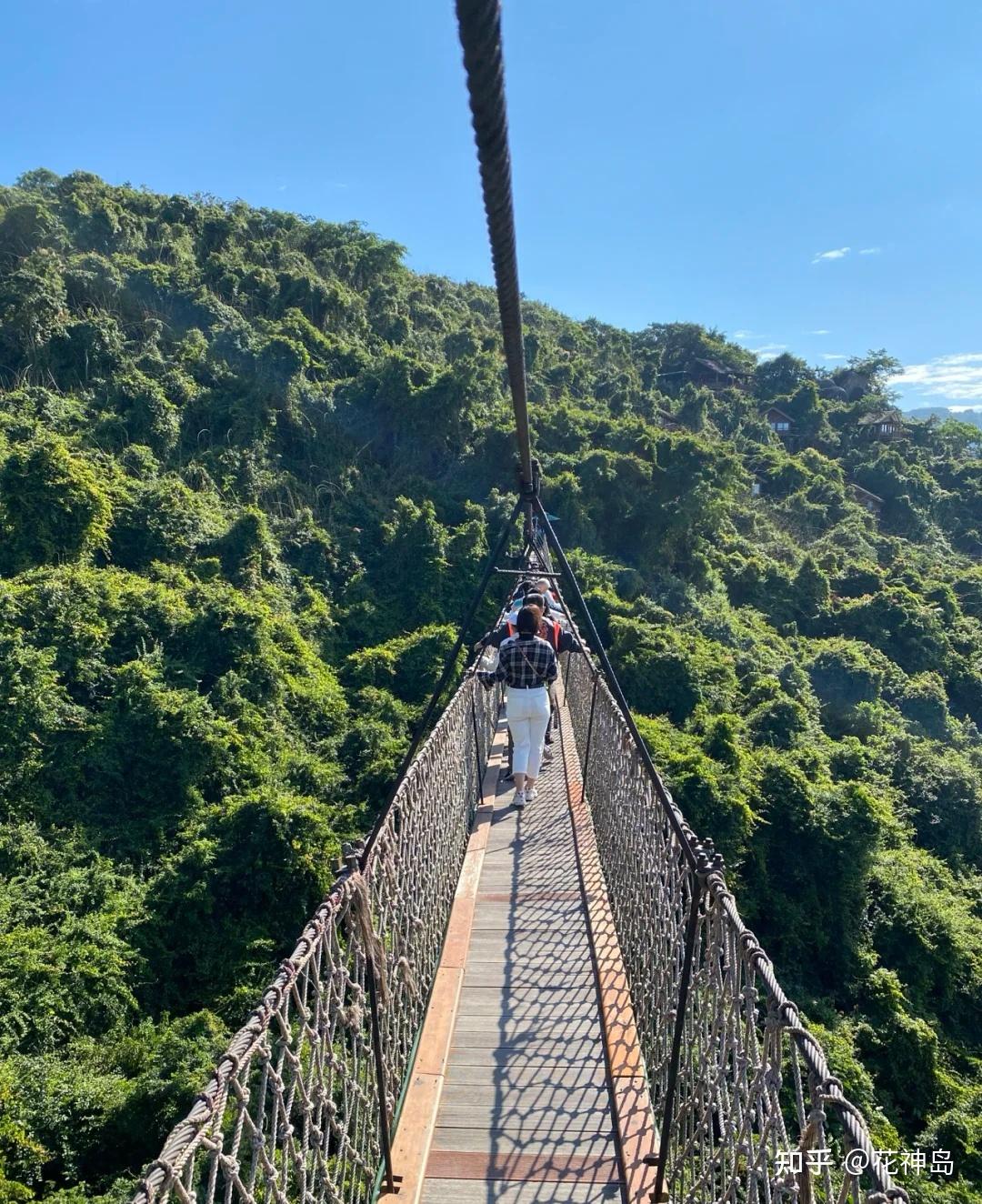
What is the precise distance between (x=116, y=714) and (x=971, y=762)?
48.7 feet

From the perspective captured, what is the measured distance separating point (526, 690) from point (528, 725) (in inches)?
8.8

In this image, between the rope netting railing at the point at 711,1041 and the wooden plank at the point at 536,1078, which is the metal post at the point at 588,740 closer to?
the rope netting railing at the point at 711,1041

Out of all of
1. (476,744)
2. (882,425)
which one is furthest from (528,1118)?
(882,425)

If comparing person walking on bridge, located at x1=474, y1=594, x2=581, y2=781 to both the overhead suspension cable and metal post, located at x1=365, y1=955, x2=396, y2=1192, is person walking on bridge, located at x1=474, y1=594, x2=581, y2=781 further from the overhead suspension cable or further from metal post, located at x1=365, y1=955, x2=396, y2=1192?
the overhead suspension cable

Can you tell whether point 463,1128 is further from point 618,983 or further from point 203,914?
point 203,914

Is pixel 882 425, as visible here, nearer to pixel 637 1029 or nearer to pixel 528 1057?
pixel 637 1029

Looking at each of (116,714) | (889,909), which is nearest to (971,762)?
(889,909)

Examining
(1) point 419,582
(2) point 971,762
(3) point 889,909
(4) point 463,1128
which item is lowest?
(3) point 889,909

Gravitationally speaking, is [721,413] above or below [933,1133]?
above

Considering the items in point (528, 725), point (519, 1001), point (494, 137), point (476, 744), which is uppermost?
point (494, 137)

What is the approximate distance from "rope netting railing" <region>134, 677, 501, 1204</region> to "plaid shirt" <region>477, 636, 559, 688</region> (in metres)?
0.75

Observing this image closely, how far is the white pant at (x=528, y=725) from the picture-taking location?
352cm

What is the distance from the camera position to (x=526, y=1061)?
2.07m

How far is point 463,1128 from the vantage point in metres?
1.85
